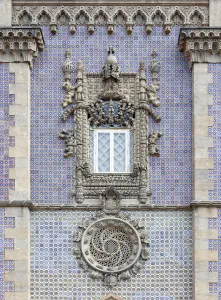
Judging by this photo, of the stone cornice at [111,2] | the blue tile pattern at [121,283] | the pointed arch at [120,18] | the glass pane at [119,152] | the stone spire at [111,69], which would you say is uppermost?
the stone cornice at [111,2]

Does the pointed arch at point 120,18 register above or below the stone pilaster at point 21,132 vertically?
above

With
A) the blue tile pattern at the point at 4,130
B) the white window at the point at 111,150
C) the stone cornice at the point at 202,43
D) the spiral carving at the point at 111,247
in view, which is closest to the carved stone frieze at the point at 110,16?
the stone cornice at the point at 202,43

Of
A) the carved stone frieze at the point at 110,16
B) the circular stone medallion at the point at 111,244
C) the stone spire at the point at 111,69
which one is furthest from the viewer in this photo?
the carved stone frieze at the point at 110,16

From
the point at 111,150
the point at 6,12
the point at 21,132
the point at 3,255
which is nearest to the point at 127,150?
the point at 111,150

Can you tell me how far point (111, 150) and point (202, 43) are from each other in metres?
2.82

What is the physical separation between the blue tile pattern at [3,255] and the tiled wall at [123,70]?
0.72 metres

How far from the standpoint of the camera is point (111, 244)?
27.5 m

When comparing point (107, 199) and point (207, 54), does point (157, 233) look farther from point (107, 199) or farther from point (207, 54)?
point (207, 54)

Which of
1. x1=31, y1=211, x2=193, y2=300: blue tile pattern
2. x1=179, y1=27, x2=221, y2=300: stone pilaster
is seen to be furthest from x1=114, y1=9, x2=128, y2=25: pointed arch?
x1=31, y1=211, x2=193, y2=300: blue tile pattern

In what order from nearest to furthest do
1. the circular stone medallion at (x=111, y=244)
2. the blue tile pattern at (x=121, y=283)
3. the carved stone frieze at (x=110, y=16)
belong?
the blue tile pattern at (x=121, y=283)
the circular stone medallion at (x=111, y=244)
the carved stone frieze at (x=110, y=16)

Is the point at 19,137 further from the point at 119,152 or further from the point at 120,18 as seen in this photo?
the point at 120,18

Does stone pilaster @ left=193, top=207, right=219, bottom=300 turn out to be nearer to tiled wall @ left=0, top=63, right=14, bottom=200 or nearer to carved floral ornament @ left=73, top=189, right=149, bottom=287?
carved floral ornament @ left=73, top=189, right=149, bottom=287

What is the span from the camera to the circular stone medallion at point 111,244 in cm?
2734

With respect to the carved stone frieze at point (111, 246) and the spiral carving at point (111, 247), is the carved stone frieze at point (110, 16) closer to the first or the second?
the carved stone frieze at point (111, 246)
